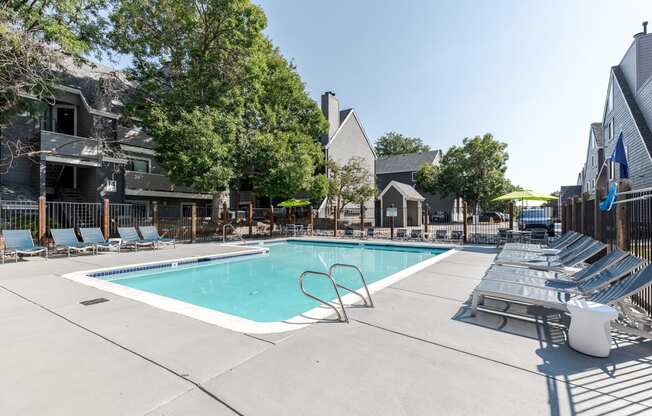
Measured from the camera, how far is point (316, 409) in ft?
7.60

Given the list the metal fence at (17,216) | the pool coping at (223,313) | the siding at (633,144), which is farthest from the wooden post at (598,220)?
the metal fence at (17,216)

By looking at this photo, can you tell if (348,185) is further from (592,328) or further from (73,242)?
(592,328)

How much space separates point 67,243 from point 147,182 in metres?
10.5

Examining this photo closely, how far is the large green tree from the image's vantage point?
15.9 metres

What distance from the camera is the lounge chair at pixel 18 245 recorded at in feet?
33.2

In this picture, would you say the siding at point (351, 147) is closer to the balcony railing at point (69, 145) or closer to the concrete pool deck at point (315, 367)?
the balcony railing at point (69, 145)

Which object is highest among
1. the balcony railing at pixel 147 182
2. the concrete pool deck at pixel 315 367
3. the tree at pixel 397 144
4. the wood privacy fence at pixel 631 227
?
the tree at pixel 397 144

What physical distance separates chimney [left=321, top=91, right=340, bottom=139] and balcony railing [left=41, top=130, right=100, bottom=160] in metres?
17.6

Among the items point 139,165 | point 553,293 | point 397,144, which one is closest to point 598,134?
point 553,293

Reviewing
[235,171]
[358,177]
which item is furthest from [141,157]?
[358,177]

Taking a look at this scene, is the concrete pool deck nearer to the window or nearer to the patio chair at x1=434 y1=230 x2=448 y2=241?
the patio chair at x1=434 y1=230 x2=448 y2=241

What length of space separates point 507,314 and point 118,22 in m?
22.2

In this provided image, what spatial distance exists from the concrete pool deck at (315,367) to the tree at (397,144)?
60448 mm

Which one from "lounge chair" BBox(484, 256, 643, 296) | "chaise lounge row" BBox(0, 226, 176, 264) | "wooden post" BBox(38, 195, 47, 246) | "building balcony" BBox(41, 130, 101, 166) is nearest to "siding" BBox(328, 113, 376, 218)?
"building balcony" BBox(41, 130, 101, 166)
